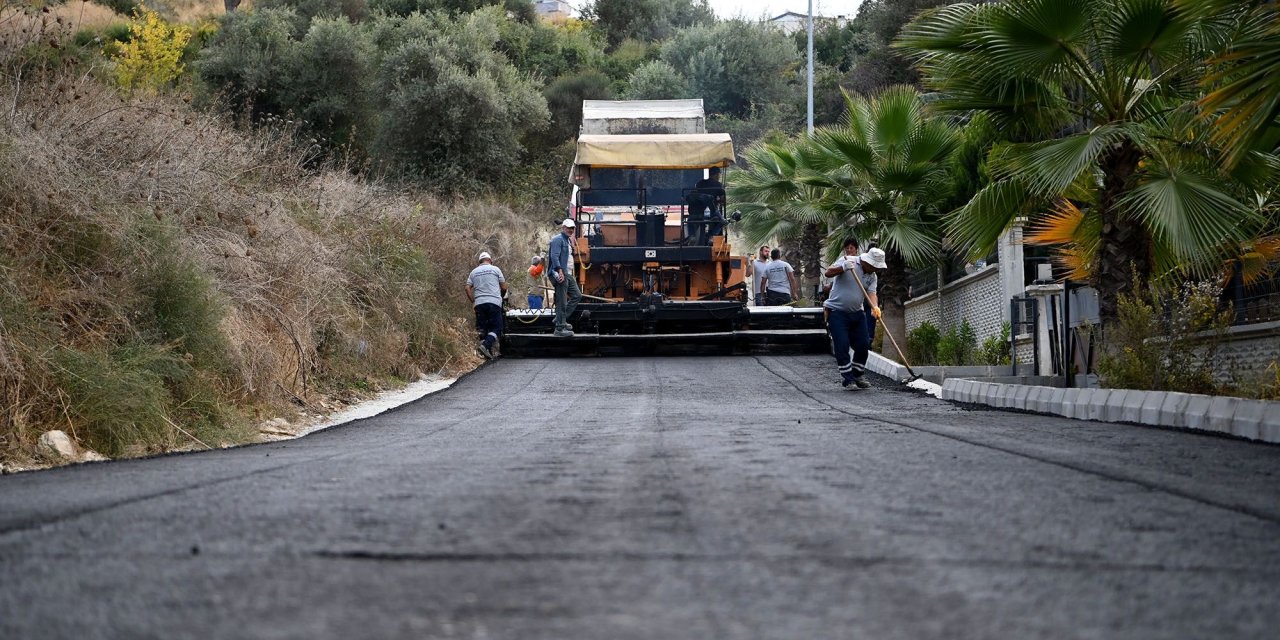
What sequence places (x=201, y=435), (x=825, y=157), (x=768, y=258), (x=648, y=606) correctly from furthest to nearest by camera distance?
(x=768, y=258) < (x=825, y=157) < (x=201, y=435) < (x=648, y=606)

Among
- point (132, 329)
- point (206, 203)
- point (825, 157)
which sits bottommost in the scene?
point (132, 329)

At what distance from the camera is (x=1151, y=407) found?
10656mm

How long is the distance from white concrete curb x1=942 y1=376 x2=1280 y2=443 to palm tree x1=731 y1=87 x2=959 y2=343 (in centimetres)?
744

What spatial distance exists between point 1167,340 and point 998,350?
8.13 metres

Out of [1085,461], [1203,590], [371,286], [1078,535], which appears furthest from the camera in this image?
[371,286]

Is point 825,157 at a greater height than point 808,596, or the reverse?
point 825,157

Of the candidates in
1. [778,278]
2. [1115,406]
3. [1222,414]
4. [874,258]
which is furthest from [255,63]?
[1222,414]

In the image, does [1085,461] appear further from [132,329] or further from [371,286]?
[371,286]

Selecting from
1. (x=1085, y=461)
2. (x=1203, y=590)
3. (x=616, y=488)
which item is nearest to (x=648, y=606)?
(x=1203, y=590)

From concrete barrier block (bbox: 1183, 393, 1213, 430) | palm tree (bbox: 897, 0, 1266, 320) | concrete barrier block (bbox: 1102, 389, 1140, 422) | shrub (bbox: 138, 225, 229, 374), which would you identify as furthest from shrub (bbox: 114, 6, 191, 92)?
concrete barrier block (bbox: 1183, 393, 1213, 430)

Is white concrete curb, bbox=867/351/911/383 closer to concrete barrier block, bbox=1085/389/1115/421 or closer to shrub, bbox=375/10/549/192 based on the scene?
concrete barrier block, bbox=1085/389/1115/421

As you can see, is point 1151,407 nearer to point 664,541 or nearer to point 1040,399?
point 1040,399

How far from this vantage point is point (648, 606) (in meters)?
3.64

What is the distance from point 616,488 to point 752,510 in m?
0.92
